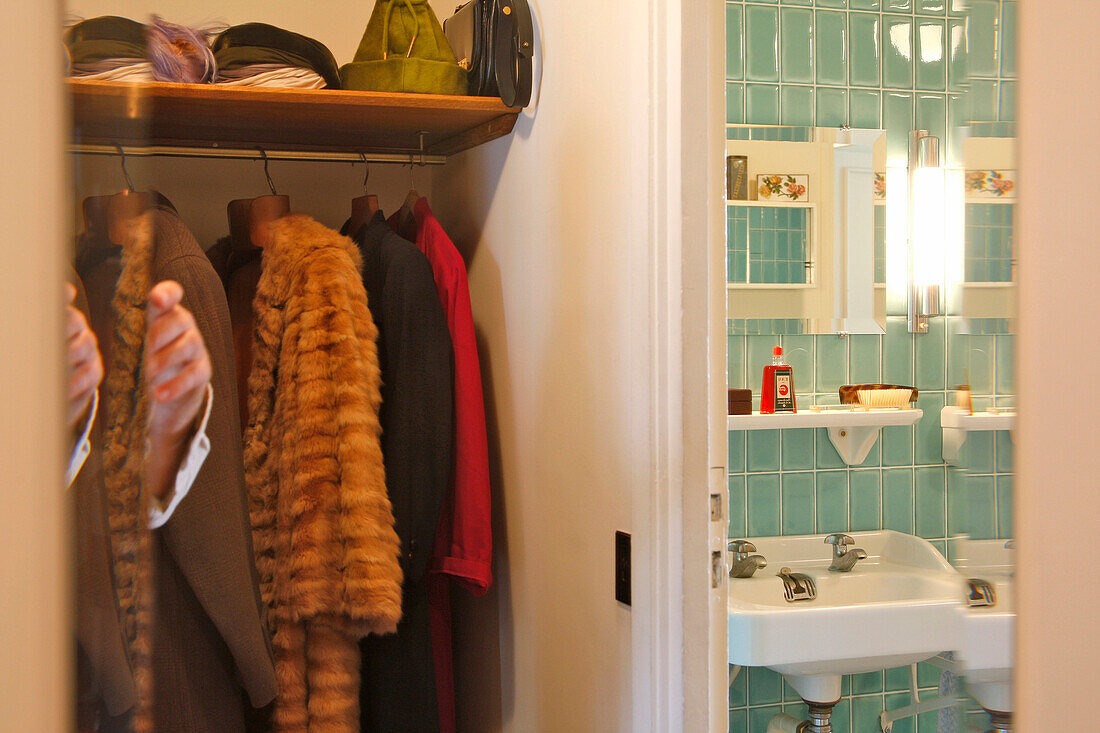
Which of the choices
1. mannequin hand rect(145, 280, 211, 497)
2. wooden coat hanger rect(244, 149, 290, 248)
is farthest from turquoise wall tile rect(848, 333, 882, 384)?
mannequin hand rect(145, 280, 211, 497)

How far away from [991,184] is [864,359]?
2.05 meters

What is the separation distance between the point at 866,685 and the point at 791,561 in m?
0.39

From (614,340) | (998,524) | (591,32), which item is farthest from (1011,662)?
(591,32)

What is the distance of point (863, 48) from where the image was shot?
218 centimetres

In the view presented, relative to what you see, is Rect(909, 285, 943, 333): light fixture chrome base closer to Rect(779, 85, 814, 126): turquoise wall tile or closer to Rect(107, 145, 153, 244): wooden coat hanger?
Rect(779, 85, 814, 126): turquoise wall tile

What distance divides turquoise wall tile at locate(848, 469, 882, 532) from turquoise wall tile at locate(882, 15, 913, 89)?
971 millimetres

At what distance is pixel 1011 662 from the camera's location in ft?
A: 0.93

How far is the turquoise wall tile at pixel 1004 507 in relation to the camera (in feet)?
0.93

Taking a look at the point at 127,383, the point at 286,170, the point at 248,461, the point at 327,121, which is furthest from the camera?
the point at 286,170

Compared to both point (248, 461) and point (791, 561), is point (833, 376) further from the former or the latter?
point (248, 461)

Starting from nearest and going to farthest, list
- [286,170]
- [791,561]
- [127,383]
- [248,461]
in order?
[127,383] → [248,461] → [286,170] → [791,561]

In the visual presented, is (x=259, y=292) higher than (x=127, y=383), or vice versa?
(x=259, y=292)

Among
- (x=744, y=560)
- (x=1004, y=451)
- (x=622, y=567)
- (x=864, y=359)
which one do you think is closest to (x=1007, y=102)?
(x=1004, y=451)

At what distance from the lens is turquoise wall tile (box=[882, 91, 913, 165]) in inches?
86.7
